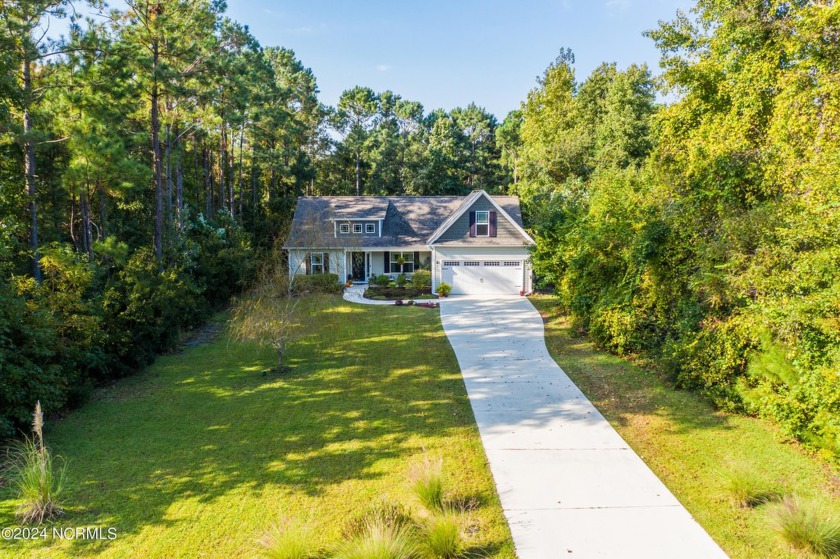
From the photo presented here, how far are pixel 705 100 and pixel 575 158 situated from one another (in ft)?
67.6

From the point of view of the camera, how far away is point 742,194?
1004 cm

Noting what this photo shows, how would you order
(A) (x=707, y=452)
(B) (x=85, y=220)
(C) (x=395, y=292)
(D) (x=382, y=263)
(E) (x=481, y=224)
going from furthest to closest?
(D) (x=382, y=263) < (E) (x=481, y=224) < (C) (x=395, y=292) < (B) (x=85, y=220) < (A) (x=707, y=452)

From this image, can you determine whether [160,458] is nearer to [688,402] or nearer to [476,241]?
[688,402]

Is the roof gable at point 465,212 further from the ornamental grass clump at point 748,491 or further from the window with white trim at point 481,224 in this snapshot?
the ornamental grass clump at point 748,491

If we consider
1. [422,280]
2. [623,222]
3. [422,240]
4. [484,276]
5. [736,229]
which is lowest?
[422,280]

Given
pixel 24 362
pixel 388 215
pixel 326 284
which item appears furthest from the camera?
pixel 388 215

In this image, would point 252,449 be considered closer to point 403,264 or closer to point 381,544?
point 381,544

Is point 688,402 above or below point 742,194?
below

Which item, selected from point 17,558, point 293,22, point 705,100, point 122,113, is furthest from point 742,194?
point 122,113

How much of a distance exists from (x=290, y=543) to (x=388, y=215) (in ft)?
84.3

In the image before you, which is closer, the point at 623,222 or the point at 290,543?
the point at 290,543

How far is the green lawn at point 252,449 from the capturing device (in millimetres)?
5785

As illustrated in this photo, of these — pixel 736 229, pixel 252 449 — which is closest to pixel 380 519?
pixel 252 449

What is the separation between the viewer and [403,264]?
92.3 ft
